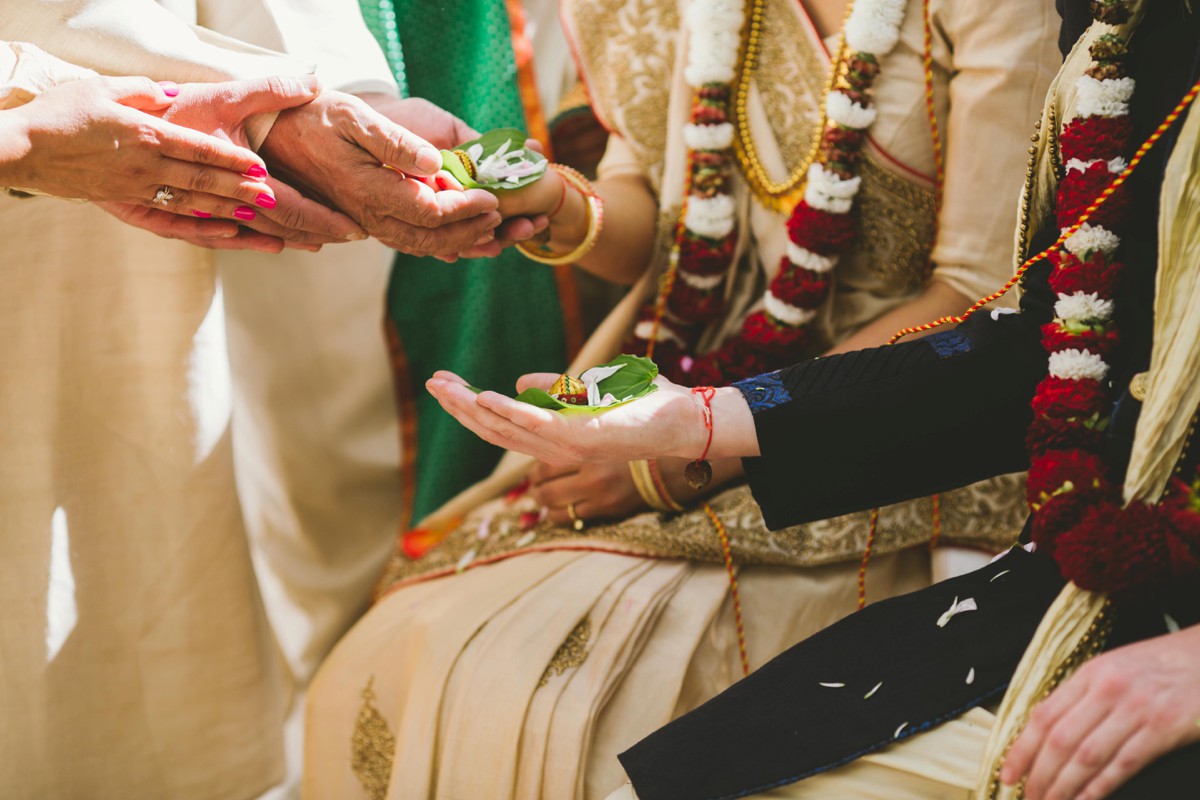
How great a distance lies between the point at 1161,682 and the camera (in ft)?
2.39

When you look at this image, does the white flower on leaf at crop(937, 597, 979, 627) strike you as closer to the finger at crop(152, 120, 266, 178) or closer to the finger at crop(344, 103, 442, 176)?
the finger at crop(344, 103, 442, 176)

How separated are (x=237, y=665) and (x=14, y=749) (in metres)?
0.29

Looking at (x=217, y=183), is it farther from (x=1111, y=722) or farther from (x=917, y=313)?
(x=1111, y=722)

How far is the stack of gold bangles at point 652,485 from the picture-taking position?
4.31 feet

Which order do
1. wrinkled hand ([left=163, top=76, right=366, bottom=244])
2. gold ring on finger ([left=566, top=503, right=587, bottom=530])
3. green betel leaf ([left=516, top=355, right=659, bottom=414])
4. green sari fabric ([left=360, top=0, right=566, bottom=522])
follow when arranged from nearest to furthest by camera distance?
1. green betel leaf ([left=516, top=355, right=659, bottom=414])
2. wrinkled hand ([left=163, top=76, right=366, bottom=244])
3. gold ring on finger ([left=566, top=503, right=587, bottom=530])
4. green sari fabric ([left=360, top=0, right=566, bottom=522])

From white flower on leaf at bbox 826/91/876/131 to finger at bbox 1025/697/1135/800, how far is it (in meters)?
0.80

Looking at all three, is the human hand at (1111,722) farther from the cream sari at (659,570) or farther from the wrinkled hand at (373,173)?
the wrinkled hand at (373,173)

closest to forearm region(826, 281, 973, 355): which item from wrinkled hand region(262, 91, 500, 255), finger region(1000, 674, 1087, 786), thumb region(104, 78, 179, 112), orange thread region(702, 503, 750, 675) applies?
orange thread region(702, 503, 750, 675)

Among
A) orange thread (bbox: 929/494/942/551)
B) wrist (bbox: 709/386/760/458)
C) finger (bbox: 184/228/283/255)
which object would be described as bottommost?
orange thread (bbox: 929/494/942/551)

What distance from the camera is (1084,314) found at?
0.94 meters

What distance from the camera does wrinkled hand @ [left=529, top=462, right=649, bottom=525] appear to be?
136cm

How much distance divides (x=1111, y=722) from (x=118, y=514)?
1209 mm

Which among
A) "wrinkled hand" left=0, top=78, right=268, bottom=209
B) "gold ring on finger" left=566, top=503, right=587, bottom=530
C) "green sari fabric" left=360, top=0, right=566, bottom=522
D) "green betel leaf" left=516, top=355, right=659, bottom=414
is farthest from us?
"green sari fabric" left=360, top=0, right=566, bottom=522

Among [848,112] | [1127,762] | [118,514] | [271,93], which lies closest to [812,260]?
[848,112]
